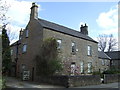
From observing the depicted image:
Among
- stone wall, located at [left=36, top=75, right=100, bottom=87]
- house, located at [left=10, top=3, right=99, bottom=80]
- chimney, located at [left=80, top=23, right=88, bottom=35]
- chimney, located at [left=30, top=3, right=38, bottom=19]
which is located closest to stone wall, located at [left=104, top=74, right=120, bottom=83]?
stone wall, located at [left=36, top=75, right=100, bottom=87]

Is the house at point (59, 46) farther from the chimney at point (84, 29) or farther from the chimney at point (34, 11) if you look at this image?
the chimney at point (84, 29)

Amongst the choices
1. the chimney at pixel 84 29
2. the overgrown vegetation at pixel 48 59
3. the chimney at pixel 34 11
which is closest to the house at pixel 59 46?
the chimney at pixel 34 11

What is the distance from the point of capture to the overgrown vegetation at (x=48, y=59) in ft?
80.6

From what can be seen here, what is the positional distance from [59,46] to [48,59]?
4683mm

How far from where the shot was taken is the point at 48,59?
2523cm

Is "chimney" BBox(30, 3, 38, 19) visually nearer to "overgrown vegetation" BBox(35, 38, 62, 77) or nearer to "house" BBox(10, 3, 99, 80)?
"house" BBox(10, 3, 99, 80)

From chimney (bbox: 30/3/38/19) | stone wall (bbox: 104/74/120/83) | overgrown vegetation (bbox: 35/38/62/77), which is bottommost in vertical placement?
stone wall (bbox: 104/74/120/83)

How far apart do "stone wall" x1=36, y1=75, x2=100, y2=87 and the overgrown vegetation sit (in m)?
1.24

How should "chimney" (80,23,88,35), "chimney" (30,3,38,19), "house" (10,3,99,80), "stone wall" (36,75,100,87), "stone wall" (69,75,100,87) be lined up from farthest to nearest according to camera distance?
"chimney" (80,23,88,35) → "chimney" (30,3,38,19) → "house" (10,3,99,80) → "stone wall" (69,75,100,87) → "stone wall" (36,75,100,87)

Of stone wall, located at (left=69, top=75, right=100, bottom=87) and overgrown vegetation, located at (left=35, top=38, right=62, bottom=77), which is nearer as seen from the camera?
stone wall, located at (left=69, top=75, right=100, bottom=87)

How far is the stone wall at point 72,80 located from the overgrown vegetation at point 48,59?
4.08 feet

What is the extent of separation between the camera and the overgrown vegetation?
24.6 m

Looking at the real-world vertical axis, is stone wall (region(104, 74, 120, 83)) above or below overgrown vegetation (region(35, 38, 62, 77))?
below

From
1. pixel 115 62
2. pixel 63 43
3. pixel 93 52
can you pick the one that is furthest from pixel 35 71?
pixel 115 62
